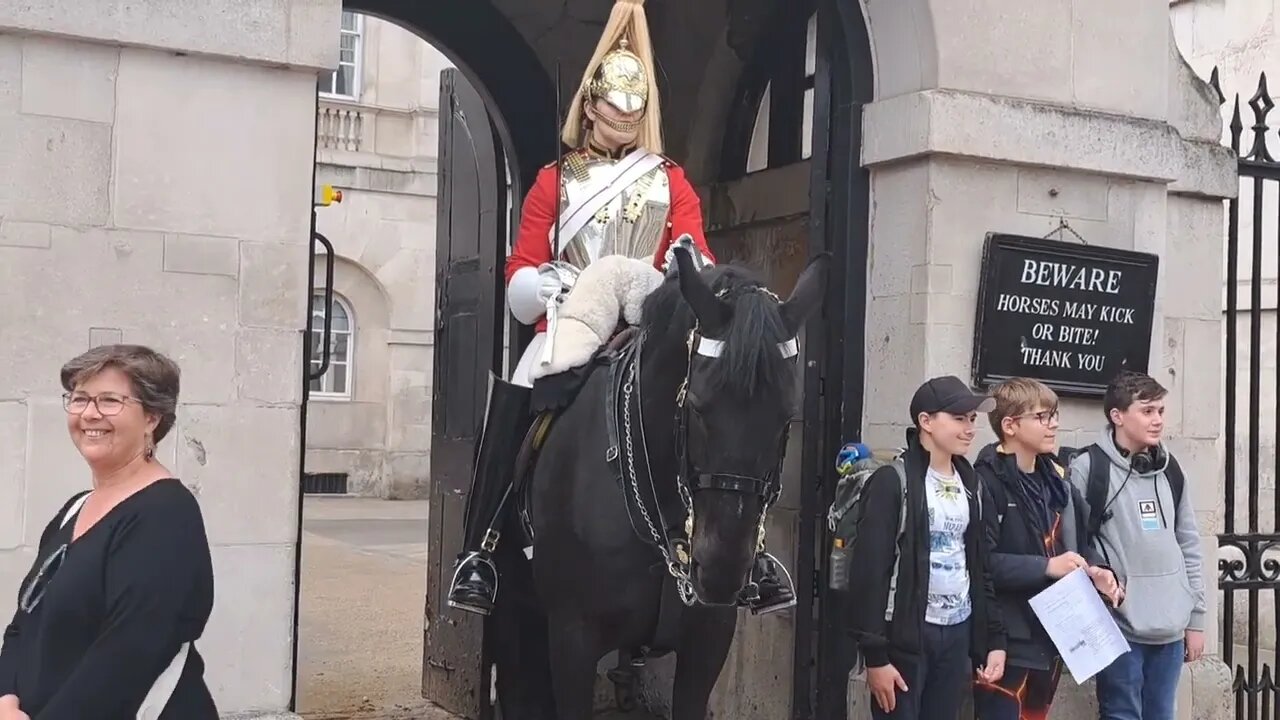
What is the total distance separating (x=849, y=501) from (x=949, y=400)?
623 millimetres

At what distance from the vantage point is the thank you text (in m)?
5.82

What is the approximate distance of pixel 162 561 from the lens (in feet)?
9.52

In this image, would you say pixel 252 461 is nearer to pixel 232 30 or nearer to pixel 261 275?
pixel 261 275

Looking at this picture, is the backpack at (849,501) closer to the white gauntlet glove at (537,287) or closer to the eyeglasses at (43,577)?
the white gauntlet glove at (537,287)

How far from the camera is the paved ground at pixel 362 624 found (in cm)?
741

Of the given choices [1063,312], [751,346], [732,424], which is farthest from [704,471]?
[1063,312]

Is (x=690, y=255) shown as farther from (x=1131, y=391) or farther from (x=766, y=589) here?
(x=1131, y=391)

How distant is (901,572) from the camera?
4.68 meters

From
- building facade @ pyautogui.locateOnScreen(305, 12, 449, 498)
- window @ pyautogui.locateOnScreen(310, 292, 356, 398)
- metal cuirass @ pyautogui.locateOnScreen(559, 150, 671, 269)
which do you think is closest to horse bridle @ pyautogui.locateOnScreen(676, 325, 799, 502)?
metal cuirass @ pyautogui.locateOnScreen(559, 150, 671, 269)

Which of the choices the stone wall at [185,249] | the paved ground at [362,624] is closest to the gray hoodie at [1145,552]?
the paved ground at [362,624]

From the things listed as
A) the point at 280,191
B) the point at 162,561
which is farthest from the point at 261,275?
the point at 162,561

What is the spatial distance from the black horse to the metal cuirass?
71 centimetres

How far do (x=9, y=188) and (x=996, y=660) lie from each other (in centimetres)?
348

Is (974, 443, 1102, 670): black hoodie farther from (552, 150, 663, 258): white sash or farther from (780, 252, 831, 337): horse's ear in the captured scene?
(552, 150, 663, 258): white sash
